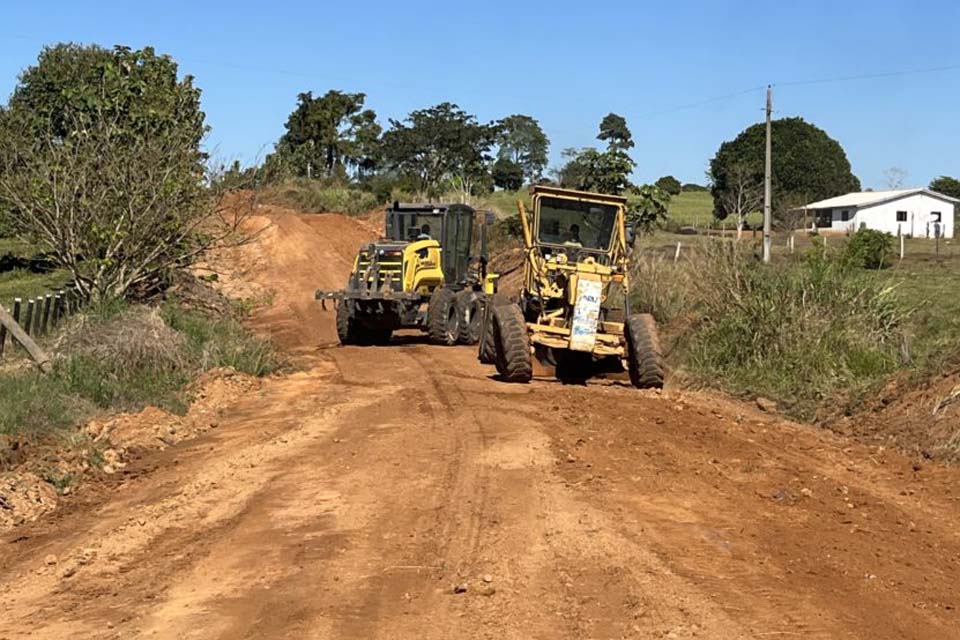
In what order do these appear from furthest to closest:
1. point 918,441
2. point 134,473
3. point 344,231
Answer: point 344,231 < point 918,441 < point 134,473

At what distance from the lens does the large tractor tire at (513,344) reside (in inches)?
581

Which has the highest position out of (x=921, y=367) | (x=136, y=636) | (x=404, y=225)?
(x=404, y=225)

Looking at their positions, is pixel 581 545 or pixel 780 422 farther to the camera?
pixel 780 422

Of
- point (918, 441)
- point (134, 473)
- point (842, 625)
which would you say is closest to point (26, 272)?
point (134, 473)

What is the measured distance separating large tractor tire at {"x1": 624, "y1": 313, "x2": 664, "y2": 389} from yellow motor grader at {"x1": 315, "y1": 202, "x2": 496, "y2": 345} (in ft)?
19.2

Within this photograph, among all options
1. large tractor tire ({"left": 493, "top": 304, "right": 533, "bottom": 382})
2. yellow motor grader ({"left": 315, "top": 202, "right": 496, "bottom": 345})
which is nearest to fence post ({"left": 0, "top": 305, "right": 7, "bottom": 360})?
yellow motor grader ({"left": 315, "top": 202, "right": 496, "bottom": 345})

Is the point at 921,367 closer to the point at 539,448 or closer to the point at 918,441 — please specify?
the point at 918,441

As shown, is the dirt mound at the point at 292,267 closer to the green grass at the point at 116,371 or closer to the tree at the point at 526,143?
the green grass at the point at 116,371

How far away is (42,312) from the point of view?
17188mm

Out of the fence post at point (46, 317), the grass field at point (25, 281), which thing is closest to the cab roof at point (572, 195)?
the fence post at point (46, 317)

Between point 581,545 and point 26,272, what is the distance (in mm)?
34188

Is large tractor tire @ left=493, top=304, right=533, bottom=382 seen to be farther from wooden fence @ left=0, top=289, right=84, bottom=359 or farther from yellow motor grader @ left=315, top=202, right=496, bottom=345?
wooden fence @ left=0, top=289, right=84, bottom=359

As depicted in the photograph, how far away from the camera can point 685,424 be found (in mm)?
11852

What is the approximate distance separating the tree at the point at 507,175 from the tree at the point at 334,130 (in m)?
16.0
